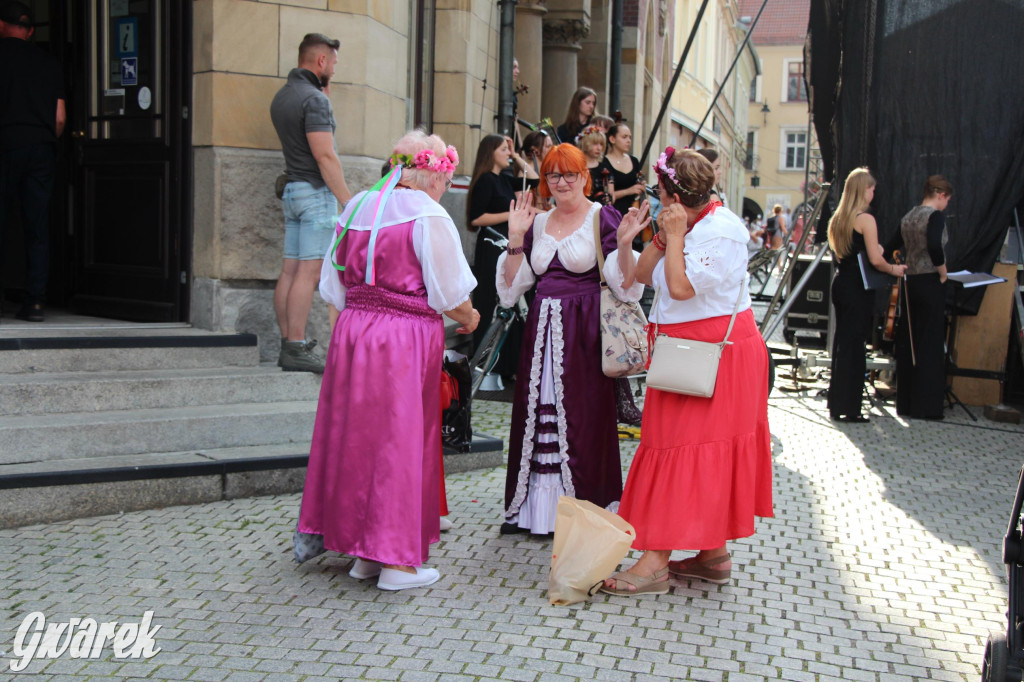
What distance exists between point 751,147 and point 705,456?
60.1 m

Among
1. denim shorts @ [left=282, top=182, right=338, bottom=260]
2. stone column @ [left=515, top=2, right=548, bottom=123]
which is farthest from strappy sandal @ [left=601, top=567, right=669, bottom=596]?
stone column @ [left=515, top=2, right=548, bottom=123]

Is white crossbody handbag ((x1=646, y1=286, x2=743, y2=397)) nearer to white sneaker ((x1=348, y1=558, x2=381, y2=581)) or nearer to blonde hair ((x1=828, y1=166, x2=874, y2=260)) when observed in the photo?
white sneaker ((x1=348, y1=558, x2=381, y2=581))

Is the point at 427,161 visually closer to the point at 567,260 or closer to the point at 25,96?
the point at 567,260

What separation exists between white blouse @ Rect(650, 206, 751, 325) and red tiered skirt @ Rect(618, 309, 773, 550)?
0.19 feet

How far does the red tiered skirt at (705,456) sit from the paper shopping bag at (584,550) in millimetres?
199

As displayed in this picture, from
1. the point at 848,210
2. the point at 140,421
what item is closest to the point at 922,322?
the point at 848,210

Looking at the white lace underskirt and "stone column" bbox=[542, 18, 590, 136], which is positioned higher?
"stone column" bbox=[542, 18, 590, 136]

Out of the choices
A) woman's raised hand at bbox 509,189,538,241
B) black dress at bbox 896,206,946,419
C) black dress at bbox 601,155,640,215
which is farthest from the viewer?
black dress at bbox 601,155,640,215

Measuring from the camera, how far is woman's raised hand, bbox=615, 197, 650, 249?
4.59 m

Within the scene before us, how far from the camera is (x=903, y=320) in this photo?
29.8 feet

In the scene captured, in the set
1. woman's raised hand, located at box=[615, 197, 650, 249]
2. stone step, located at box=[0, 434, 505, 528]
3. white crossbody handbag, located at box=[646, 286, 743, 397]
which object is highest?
woman's raised hand, located at box=[615, 197, 650, 249]

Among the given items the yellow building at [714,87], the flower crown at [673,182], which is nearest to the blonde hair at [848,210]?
the flower crown at [673,182]

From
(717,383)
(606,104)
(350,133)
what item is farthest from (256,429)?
(606,104)

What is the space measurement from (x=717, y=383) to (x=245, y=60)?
3972 millimetres
